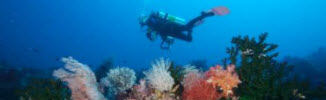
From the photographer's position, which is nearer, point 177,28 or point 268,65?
point 268,65

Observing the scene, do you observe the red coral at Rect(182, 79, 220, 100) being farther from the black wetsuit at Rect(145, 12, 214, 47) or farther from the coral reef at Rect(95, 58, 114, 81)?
the black wetsuit at Rect(145, 12, 214, 47)

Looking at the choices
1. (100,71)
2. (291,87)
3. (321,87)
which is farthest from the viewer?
(100,71)

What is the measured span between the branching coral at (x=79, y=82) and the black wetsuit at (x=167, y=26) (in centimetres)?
826

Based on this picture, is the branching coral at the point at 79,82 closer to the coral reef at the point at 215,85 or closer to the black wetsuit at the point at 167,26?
the coral reef at the point at 215,85

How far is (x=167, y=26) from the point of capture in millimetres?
14594

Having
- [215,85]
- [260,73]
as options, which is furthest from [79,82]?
[260,73]

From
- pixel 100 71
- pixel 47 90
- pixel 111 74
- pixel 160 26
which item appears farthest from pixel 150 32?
pixel 47 90

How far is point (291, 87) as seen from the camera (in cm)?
→ 491

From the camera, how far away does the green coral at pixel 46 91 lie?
5.51 m

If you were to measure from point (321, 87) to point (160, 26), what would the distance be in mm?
9981

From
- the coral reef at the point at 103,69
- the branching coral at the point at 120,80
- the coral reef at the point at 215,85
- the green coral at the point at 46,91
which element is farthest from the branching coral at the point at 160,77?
the coral reef at the point at 103,69

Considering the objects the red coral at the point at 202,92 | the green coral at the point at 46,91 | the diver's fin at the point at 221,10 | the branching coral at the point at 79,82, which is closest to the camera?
the red coral at the point at 202,92

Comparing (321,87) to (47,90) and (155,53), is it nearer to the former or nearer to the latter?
(47,90)

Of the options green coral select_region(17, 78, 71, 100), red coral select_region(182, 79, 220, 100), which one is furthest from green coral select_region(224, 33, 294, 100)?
green coral select_region(17, 78, 71, 100)
